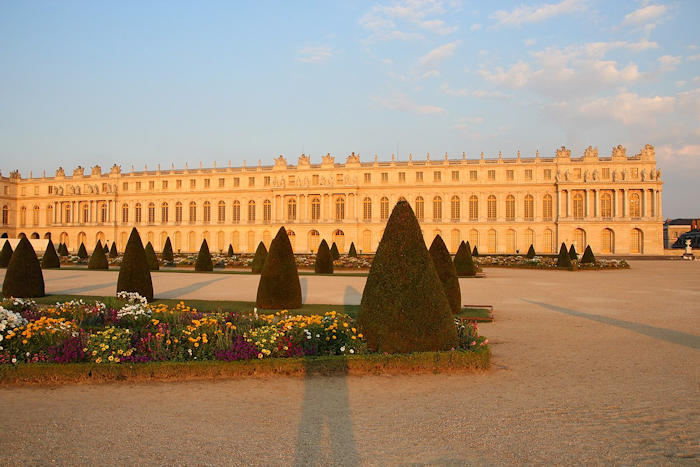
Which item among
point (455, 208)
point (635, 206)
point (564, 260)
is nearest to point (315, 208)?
point (455, 208)

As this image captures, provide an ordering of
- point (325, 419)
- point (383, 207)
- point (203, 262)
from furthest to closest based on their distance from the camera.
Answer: point (383, 207) < point (203, 262) < point (325, 419)

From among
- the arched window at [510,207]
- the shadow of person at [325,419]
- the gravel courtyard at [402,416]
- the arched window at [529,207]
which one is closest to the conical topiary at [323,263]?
the gravel courtyard at [402,416]

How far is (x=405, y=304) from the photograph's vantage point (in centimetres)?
830

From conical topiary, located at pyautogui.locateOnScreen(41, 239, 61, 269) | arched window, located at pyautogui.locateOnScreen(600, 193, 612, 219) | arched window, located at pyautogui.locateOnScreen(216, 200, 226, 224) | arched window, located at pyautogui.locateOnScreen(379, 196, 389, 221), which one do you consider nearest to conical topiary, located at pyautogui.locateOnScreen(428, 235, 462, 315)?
conical topiary, located at pyautogui.locateOnScreen(41, 239, 61, 269)

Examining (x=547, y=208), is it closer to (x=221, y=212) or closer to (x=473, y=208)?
(x=473, y=208)

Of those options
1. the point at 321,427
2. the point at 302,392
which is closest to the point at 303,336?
the point at 302,392

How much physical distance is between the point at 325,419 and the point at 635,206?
60205 millimetres

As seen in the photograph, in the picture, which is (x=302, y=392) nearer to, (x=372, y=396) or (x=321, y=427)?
(x=372, y=396)

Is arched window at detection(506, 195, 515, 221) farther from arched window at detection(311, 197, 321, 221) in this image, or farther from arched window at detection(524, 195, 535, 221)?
arched window at detection(311, 197, 321, 221)

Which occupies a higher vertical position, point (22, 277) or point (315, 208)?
point (315, 208)

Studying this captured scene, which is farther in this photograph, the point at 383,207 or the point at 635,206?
the point at 383,207

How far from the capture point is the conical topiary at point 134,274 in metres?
14.5

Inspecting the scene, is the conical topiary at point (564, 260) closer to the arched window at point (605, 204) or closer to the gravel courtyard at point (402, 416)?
the gravel courtyard at point (402, 416)

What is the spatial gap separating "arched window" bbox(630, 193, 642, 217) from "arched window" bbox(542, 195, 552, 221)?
320 inches
